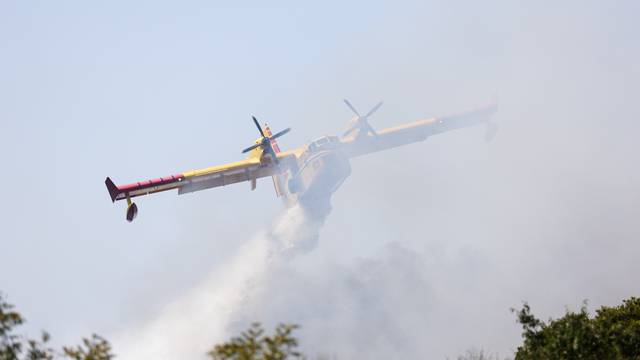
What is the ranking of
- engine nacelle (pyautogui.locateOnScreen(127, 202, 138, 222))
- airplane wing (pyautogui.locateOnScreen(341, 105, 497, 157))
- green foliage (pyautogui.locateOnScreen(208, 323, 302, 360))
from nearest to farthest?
green foliage (pyautogui.locateOnScreen(208, 323, 302, 360))
engine nacelle (pyautogui.locateOnScreen(127, 202, 138, 222))
airplane wing (pyautogui.locateOnScreen(341, 105, 497, 157))

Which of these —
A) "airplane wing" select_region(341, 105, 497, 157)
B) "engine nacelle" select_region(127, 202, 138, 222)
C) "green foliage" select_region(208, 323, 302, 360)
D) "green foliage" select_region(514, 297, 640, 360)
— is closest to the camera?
"green foliage" select_region(208, 323, 302, 360)

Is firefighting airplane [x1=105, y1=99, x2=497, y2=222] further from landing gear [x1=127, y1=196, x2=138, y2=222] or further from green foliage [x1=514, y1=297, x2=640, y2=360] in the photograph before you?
green foliage [x1=514, y1=297, x2=640, y2=360]

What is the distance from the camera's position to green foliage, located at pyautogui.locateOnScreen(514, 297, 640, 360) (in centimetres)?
4112

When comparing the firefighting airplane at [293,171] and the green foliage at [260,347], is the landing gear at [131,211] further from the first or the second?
the green foliage at [260,347]

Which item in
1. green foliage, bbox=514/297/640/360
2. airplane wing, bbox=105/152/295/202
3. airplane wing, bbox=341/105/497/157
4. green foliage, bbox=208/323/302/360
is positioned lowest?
green foliage, bbox=208/323/302/360

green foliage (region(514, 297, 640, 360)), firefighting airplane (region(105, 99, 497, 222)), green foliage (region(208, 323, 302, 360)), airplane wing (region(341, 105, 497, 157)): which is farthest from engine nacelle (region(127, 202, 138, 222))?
green foliage (region(208, 323, 302, 360))

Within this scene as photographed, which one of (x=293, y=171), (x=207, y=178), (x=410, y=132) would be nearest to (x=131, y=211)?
(x=207, y=178)

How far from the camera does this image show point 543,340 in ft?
143

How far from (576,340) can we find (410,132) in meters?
33.5

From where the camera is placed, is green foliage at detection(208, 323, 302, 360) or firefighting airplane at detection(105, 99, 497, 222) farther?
firefighting airplane at detection(105, 99, 497, 222)

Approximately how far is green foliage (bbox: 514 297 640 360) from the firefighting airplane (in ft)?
73.7

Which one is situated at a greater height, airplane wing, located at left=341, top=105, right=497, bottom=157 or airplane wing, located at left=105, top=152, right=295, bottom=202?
airplane wing, located at left=341, top=105, right=497, bottom=157

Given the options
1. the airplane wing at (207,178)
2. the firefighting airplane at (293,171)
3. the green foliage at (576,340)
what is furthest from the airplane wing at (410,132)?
the green foliage at (576,340)

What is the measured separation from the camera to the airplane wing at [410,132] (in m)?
67.9
